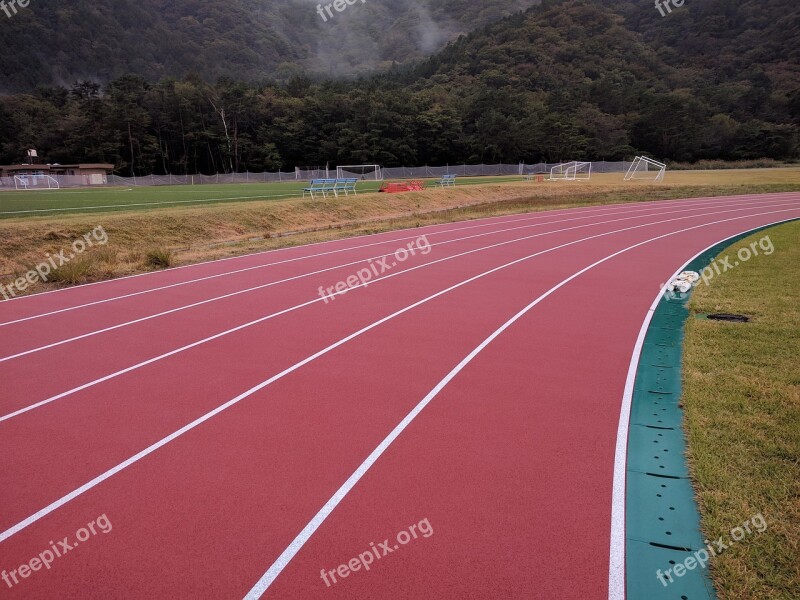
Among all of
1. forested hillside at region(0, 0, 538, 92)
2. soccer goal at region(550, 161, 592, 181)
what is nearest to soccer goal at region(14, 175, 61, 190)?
soccer goal at region(550, 161, 592, 181)

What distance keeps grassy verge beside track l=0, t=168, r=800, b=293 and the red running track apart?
334 cm

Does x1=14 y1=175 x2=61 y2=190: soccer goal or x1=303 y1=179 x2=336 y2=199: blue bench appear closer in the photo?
x1=303 y1=179 x2=336 y2=199: blue bench

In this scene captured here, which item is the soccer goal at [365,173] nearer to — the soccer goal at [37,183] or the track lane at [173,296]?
the soccer goal at [37,183]

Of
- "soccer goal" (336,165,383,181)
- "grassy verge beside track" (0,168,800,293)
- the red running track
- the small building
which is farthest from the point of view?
the small building

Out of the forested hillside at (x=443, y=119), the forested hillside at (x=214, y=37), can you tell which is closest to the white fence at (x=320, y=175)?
the forested hillside at (x=443, y=119)

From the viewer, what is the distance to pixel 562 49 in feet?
305

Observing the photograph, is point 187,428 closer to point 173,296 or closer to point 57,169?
point 173,296

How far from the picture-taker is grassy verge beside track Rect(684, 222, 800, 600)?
344cm

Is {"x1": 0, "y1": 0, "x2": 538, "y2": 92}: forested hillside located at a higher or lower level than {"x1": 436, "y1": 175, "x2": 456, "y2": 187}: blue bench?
higher

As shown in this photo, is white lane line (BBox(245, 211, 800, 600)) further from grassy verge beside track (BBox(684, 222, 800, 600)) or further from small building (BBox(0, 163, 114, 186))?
small building (BBox(0, 163, 114, 186))

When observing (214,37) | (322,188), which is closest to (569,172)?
(322,188)

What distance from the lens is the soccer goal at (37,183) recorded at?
140ft

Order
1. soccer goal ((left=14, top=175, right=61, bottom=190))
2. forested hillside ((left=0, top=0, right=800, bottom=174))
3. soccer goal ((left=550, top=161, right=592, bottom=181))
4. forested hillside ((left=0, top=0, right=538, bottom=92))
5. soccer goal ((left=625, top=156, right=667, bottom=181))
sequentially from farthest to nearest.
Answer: forested hillside ((left=0, top=0, right=538, bottom=92))
forested hillside ((left=0, top=0, right=800, bottom=174))
soccer goal ((left=550, top=161, right=592, bottom=181))
soccer goal ((left=625, top=156, right=667, bottom=181))
soccer goal ((left=14, top=175, right=61, bottom=190))

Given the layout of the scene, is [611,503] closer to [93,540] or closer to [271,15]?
[93,540]
